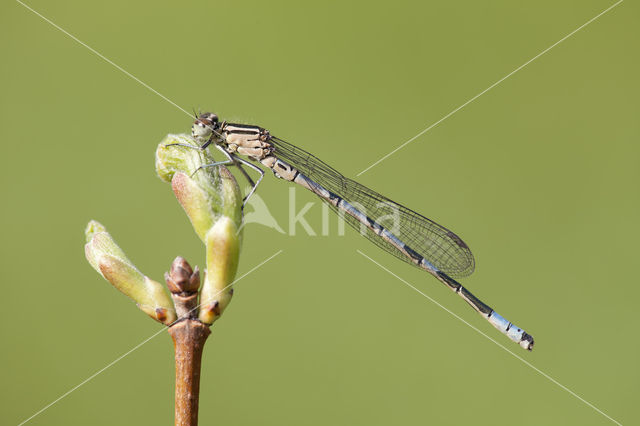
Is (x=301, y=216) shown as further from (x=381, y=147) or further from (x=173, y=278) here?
(x=173, y=278)

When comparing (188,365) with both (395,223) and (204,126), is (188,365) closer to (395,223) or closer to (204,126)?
(204,126)

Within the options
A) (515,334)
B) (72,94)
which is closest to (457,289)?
(515,334)

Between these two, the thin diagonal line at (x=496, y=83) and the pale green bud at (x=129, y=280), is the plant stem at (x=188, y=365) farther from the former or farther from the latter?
the thin diagonal line at (x=496, y=83)

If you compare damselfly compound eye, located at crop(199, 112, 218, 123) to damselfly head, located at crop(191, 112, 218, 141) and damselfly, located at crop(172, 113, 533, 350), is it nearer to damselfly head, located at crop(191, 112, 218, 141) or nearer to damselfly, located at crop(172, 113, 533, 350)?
damselfly head, located at crop(191, 112, 218, 141)

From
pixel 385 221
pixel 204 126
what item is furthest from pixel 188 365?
pixel 385 221

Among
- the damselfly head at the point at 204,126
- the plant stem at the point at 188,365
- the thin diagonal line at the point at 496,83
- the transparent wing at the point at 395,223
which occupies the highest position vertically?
the thin diagonal line at the point at 496,83

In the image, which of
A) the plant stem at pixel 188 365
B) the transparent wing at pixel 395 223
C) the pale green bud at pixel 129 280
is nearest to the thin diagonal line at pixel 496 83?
the transparent wing at pixel 395 223
